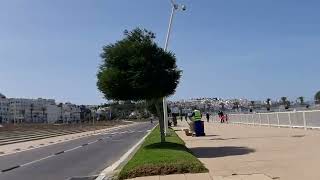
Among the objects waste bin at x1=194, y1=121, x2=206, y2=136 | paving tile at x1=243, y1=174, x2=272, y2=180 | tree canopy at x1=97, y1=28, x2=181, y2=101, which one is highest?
tree canopy at x1=97, y1=28, x2=181, y2=101

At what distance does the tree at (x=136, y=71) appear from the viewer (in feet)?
73.2

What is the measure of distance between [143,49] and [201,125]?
45.4 ft

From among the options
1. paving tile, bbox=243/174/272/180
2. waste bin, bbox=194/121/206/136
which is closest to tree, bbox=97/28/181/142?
paving tile, bbox=243/174/272/180

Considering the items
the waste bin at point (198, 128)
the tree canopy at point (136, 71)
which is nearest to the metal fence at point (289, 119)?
the waste bin at point (198, 128)

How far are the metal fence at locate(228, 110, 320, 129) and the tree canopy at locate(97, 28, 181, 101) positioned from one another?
36.2ft

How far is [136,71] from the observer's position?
2227cm

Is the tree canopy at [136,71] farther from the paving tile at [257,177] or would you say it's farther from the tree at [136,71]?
the paving tile at [257,177]

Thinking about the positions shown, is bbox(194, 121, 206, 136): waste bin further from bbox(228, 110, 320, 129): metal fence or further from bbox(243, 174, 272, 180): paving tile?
bbox(243, 174, 272, 180): paving tile

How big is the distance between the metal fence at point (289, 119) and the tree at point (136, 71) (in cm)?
1109

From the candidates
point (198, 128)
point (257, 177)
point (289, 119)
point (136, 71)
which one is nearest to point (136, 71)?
point (136, 71)

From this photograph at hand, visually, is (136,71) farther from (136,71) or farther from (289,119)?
(289,119)

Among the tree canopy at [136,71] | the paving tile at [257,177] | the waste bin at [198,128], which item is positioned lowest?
the paving tile at [257,177]

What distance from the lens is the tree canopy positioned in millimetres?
22312

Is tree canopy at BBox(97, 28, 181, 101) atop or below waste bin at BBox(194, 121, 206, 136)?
atop
